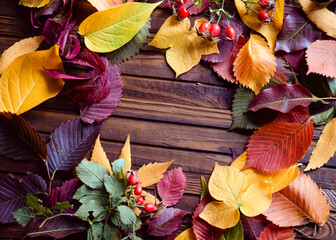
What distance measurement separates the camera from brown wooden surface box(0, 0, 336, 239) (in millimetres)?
892

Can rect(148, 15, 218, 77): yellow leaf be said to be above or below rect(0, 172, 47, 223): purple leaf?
above

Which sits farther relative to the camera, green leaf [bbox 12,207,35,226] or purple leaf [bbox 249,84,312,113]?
purple leaf [bbox 249,84,312,113]

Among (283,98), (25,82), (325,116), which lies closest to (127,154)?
(25,82)

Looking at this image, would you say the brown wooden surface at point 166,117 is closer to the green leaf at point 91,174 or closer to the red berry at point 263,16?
the green leaf at point 91,174

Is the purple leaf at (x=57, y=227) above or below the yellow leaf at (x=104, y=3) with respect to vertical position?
below

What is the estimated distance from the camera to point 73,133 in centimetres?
86

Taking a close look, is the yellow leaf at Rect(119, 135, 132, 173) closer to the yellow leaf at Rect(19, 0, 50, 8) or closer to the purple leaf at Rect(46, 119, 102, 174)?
the purple leaf at Rect(46, 119, 102, 174)

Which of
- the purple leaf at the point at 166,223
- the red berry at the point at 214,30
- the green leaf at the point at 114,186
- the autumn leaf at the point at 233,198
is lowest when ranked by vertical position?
the purple leaf at the point at 166,223

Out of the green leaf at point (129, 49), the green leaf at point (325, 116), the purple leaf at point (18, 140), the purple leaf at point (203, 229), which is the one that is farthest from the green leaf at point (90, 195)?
the green leaf at point (325, 116)

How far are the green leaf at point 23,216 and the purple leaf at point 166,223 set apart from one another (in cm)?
29

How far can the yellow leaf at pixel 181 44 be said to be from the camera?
2.91 feet

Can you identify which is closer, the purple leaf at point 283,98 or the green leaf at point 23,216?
the green leaf at point 23,216

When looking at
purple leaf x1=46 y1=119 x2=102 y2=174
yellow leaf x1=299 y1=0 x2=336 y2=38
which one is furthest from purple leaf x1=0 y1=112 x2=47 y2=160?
yellow leaf x1=299 y1=0 x2=336 y2=38

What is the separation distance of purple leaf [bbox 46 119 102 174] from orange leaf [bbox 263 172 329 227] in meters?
0.52
